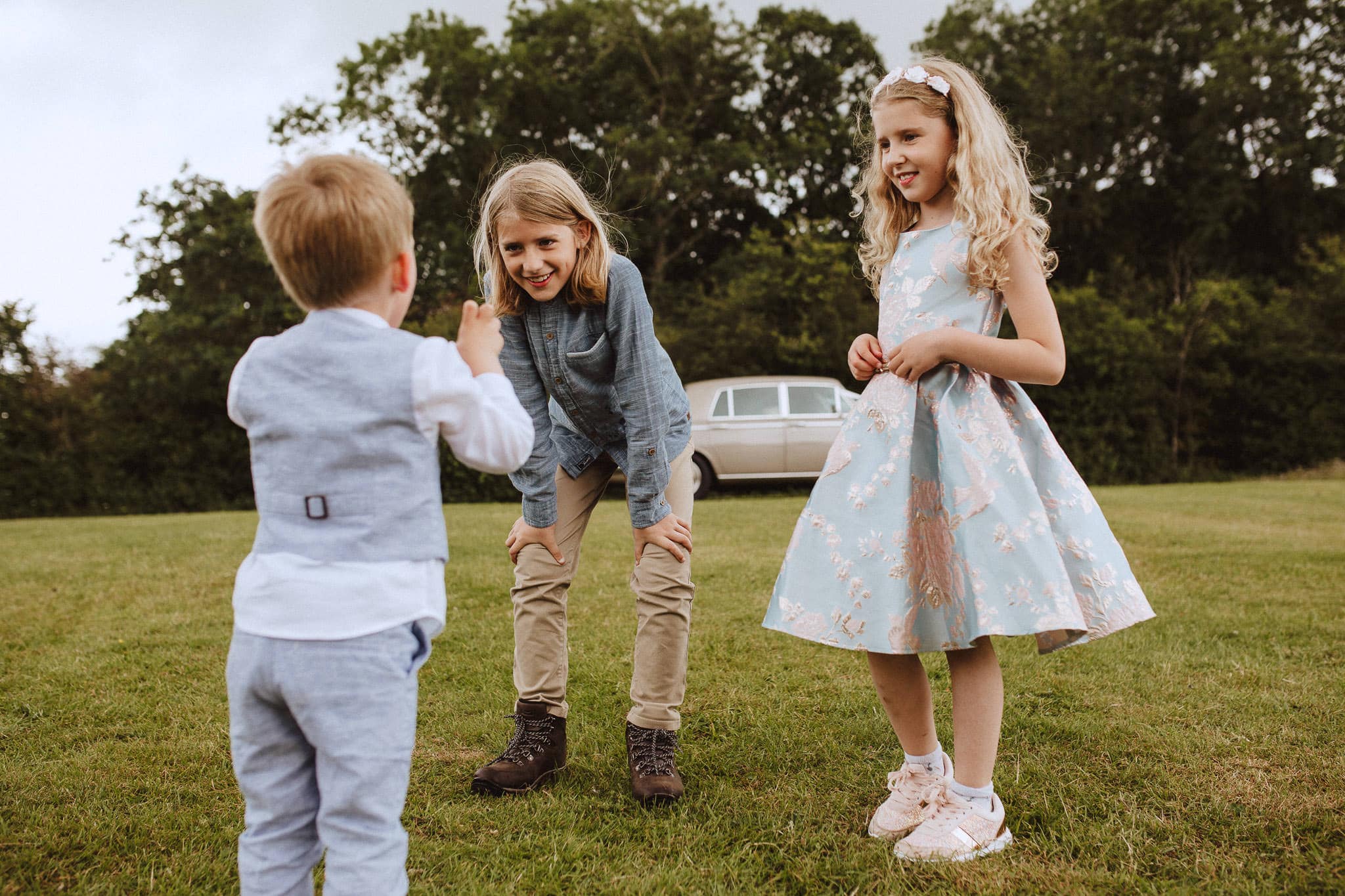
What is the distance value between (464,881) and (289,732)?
74 cm

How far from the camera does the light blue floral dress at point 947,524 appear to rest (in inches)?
83.0

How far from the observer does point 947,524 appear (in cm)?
221

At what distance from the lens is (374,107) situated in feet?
71.7

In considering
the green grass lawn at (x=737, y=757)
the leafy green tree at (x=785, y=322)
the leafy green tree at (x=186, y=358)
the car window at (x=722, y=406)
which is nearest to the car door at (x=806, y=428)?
the car window at (x=722, y=406)

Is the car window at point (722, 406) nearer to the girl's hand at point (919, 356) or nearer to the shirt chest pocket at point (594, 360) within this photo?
the shirt chest pocket at point (594, 360)

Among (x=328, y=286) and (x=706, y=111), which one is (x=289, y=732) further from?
(x=706, y=111)

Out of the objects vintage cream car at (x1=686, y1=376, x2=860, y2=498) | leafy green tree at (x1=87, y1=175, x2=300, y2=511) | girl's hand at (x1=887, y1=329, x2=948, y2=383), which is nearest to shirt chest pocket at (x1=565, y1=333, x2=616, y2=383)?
girl's hand at (x1=887, y1=329, x2=948, y2=383)

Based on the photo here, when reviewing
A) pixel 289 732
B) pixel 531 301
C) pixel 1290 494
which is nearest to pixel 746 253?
pixel 1290 494

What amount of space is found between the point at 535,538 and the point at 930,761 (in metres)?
1.21

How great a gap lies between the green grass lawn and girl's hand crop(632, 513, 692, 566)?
664 millimetres

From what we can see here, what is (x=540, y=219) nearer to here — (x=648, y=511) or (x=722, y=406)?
(x=648, y=511)

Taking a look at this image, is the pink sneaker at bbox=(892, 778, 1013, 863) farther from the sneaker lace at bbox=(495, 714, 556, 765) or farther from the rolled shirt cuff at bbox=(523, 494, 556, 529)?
the rolled shirt cuff at bbox=(523, 494, 556, 529)

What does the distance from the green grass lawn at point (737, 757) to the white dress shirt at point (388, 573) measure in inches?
34.8

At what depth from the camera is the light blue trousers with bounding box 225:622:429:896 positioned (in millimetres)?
1464
